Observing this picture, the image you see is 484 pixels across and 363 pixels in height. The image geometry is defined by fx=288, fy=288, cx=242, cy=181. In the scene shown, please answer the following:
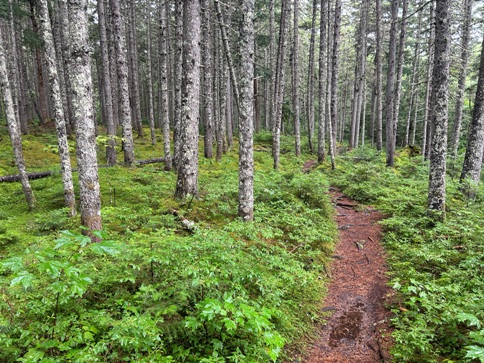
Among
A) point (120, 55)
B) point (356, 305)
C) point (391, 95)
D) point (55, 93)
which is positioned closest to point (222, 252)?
point (356, 305)

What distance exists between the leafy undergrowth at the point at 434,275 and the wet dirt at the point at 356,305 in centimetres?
28

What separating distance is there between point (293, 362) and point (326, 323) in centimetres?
115

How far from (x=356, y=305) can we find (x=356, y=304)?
3 cm

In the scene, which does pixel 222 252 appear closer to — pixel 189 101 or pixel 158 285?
pixel 158 285

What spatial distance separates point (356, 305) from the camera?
5418 millimetres

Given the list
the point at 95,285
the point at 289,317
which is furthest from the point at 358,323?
the point at 95,285

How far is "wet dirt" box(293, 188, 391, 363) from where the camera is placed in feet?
14.0

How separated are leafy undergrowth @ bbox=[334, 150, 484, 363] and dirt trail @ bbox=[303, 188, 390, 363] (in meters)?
0.28

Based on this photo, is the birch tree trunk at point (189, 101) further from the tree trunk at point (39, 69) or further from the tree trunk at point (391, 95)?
the tree trunk at point (39, 69)

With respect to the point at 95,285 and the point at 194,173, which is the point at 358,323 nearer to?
the point at 95,285

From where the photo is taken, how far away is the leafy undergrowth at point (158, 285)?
282 cm

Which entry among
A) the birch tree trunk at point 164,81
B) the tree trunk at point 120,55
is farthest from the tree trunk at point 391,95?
the tree trunk at point 120,55

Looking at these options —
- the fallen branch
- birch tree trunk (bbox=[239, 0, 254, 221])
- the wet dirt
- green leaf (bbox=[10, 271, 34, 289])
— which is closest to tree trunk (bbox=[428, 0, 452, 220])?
the wet dirt

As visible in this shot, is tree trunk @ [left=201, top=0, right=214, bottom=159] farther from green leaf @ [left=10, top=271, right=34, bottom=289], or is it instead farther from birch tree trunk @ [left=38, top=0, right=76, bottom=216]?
green leaf @ [left=10, top=271, right=34, bottom=289]
